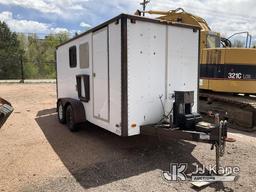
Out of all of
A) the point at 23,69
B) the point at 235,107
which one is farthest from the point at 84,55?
the point at 23,69

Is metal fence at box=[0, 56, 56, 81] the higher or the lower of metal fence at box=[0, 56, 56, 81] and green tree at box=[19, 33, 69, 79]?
the lower

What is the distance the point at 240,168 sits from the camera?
5168mm

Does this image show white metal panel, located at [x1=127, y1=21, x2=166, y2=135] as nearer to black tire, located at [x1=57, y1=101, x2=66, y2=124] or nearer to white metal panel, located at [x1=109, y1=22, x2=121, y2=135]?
white metal panel, located at [x1=109, y1=22, x2=121, y2=135]

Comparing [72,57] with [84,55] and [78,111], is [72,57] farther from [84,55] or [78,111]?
[78,111]

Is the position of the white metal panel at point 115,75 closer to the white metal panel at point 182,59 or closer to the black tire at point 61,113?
the white metal panel at point 182,59

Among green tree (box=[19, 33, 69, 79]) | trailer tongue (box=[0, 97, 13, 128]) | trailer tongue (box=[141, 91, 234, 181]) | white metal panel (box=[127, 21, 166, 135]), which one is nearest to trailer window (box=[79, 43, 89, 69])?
white metal panel (box=[127, 21, 166, 135])

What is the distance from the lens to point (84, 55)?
7.23m

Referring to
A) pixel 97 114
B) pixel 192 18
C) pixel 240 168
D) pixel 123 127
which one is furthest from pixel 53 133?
pixel 192 18

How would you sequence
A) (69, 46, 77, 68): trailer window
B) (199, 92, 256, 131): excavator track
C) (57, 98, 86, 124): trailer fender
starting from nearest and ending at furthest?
(57, 98, 86, 124): trailer fender < (69, 46, 77, 68): trailer window < (199, 92, 256, 131): excavator track

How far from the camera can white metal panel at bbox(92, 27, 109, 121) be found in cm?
600

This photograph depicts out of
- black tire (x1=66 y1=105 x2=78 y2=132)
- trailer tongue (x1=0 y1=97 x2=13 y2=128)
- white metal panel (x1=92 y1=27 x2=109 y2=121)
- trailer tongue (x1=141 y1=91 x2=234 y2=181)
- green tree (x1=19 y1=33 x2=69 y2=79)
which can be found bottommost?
black tire (x1=66 y1=105 x2=78 y2=132)

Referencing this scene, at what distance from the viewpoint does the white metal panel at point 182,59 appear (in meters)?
6.04

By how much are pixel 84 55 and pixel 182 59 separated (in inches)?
100

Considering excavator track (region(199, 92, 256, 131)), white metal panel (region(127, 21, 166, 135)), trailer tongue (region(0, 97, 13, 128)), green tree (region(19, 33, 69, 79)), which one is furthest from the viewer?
green tree (region(19, 33, 69, 79))
